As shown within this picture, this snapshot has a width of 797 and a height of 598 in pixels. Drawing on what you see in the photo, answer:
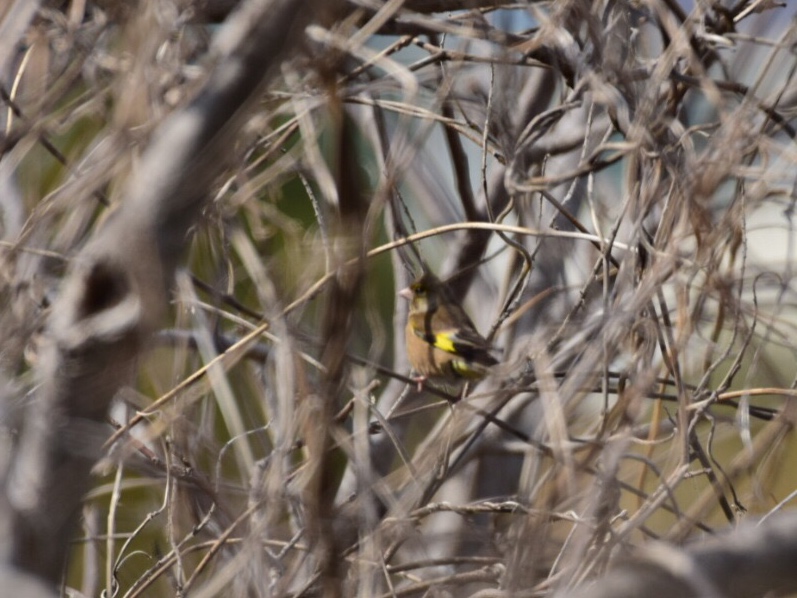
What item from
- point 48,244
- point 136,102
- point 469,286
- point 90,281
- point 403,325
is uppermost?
point 136,102

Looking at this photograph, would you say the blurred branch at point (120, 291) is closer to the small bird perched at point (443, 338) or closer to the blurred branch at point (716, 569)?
the blurred branch at point (716, 569)

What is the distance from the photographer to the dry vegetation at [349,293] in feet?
5.93

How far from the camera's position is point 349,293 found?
59.4 inches

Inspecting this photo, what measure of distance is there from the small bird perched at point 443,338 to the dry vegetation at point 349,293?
37 centimetres

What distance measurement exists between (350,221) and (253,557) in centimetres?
72

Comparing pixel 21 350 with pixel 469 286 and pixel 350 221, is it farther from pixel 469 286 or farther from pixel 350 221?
pixel 469 286

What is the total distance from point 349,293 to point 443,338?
128 inches

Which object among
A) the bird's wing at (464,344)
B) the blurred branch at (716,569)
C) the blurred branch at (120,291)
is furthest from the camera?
the bird's wing at (464,344)

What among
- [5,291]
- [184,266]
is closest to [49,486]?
[5,291]

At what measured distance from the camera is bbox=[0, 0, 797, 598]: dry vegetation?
1.81 meters

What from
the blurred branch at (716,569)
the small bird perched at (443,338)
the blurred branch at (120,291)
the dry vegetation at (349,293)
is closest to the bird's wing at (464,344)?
the small bird perched at (443,338)

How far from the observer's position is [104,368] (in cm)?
188

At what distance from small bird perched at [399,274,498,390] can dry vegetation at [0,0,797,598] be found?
0.37m

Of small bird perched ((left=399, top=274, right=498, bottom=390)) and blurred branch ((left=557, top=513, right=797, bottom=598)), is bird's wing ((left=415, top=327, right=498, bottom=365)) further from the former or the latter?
blurred branch ((left=557, top=513, right=797, bottom=598))
